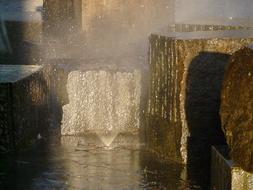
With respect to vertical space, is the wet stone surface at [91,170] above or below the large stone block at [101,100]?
below

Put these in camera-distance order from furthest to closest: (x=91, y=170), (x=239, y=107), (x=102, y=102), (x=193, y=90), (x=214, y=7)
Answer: (x=214, y=7)
(x=102, y=102)
(x=193, y=90)
(x=91, y=170)
(x=239, y=107)

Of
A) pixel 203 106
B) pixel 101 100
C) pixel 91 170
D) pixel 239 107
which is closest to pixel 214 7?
pixel 101 100

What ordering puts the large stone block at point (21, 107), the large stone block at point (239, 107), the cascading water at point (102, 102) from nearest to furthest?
the large stone block at point (239, 107), the large stone block at point (21, 107), the cascading water at point (102, 102)

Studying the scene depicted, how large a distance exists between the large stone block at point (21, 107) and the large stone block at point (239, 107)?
2.89m

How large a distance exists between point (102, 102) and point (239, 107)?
3.57 m

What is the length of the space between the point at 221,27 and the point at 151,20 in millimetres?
4197

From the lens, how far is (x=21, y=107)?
7121mm

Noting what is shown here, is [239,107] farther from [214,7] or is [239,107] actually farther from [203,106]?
[214,7]

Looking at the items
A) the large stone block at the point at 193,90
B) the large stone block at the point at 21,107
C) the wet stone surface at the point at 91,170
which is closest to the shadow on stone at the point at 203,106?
the large stone block at the point at 193,90

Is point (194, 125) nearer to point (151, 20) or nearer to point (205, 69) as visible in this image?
point (205, 69)

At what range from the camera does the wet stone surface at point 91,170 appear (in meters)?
5.77

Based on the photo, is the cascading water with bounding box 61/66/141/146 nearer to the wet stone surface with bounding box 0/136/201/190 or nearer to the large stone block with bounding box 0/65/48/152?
the large stone block with bounding box 0/65/48/152

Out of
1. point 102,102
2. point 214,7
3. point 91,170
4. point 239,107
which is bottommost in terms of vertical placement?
point 91,170

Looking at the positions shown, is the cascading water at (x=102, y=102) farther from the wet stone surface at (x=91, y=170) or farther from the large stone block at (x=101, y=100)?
the wet stone surface at (x=91, y=170)
